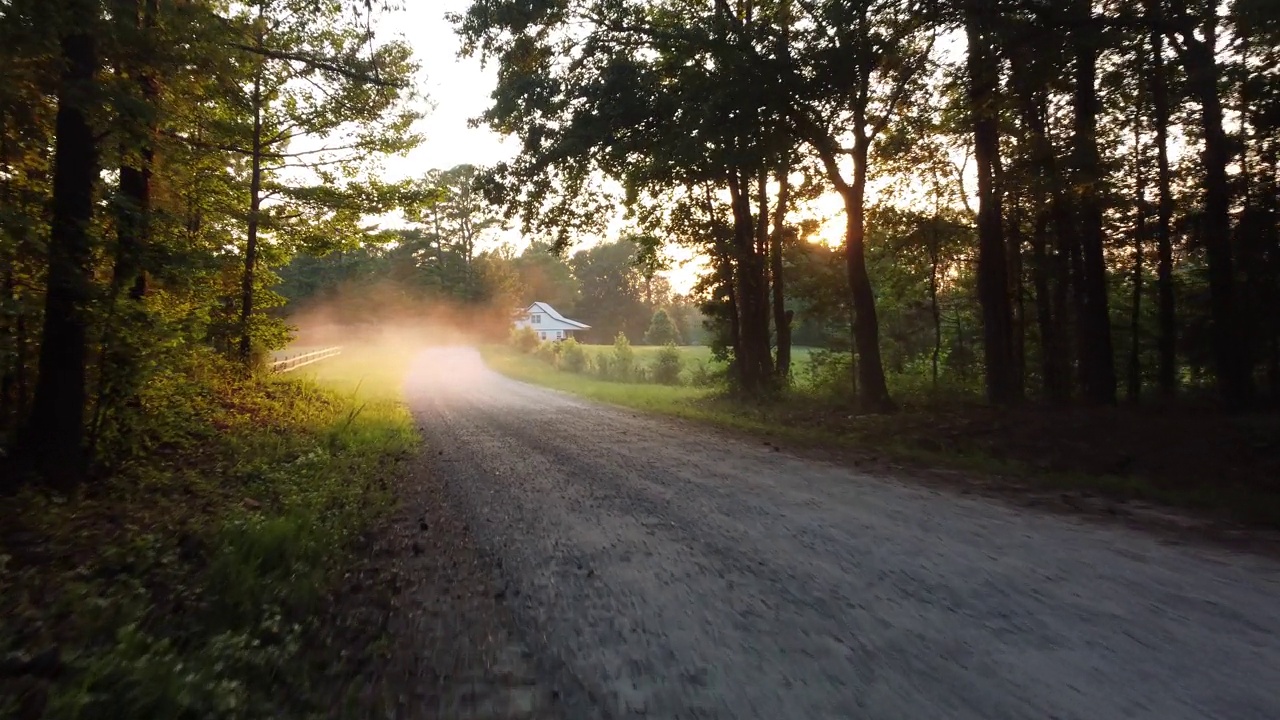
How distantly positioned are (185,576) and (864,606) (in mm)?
Answer: 4477

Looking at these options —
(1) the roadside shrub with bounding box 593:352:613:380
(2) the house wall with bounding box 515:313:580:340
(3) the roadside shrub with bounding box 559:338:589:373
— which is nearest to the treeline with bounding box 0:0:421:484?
(1) the roadside shrub with bounding box 593:352:613:380

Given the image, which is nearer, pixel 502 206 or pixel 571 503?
pixel 571 503

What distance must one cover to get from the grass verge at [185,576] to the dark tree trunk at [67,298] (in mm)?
526

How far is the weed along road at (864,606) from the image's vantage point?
10.7 ft

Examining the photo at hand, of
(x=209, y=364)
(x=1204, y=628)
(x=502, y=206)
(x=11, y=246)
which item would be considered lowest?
(x=1204, y=628)

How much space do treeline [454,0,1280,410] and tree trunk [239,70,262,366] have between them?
15.9 feet

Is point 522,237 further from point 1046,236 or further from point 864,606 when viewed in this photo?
point 864,606

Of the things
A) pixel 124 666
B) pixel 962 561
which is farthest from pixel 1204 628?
pixel 124 666

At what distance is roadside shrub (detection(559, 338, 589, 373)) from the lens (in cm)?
3784

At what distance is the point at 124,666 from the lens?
3.20 m

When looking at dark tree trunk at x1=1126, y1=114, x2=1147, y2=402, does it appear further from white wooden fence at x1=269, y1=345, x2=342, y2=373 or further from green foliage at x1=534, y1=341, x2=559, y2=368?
green foliage at x1=534, y1=341, x2=559, y2=368

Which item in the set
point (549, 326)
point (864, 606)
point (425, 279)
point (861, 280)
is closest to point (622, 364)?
point (861, 280)

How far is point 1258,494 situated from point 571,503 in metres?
7.30

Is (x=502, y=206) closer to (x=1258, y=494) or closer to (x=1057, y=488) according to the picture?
(x=1057, y=488)
